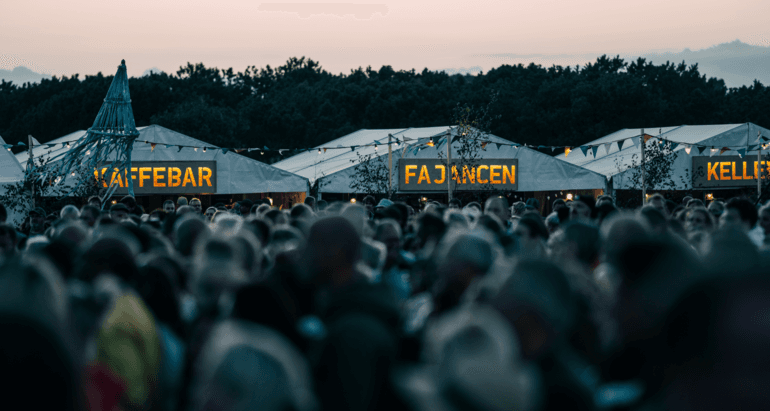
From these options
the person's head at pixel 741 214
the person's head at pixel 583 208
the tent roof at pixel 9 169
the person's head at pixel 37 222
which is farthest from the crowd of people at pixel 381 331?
the tent roof at pixel 9 169

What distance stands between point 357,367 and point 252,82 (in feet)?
235

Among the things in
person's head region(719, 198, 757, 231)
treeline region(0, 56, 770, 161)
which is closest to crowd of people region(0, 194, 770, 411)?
person's head region(719, 198, 757, 231)

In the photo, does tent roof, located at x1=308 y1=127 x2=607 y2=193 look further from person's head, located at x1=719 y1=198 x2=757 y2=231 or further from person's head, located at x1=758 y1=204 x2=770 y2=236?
person's head, located at x1=758 y1=204 x2=770 y2=236

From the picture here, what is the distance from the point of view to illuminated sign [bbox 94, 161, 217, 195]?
2084cm

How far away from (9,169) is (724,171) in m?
19.9

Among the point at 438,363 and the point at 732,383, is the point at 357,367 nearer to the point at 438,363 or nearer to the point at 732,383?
the point at 438,363

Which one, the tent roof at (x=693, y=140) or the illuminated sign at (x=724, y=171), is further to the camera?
the tent roof at (x=693, y=140)

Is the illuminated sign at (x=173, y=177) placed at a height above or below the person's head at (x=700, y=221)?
above

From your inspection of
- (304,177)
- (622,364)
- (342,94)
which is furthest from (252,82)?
(622,364)

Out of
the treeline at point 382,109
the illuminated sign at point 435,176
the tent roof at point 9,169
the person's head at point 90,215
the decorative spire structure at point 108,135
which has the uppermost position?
the treeline at point 382,109

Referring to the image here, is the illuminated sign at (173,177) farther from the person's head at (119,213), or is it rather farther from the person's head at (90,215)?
the person's head at (90,215)

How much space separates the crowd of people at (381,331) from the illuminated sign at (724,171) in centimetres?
1996

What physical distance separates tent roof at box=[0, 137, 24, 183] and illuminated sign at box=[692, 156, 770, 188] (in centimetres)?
1869

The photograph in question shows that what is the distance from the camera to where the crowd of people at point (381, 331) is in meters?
1.67
